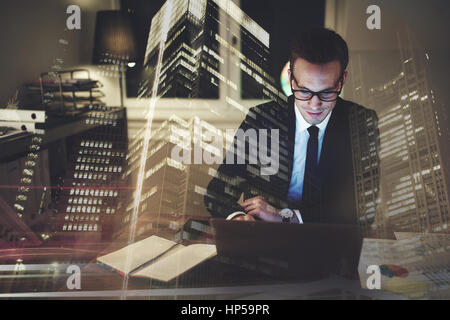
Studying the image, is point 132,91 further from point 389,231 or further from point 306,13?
point 389,231

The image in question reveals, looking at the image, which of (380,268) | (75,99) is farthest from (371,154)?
(75,99)

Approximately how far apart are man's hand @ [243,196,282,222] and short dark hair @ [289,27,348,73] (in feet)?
2.79

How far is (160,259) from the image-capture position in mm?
1505

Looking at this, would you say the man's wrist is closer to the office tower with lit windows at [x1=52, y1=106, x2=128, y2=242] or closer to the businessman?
the businessman

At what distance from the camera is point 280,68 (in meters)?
2.33

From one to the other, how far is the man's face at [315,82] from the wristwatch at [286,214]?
566 millimetres

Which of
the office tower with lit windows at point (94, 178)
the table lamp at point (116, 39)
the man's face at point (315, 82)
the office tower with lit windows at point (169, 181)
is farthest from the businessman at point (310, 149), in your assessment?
the table lamp at point (116, 39)

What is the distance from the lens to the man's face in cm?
212

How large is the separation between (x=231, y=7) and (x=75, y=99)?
1.20 meters

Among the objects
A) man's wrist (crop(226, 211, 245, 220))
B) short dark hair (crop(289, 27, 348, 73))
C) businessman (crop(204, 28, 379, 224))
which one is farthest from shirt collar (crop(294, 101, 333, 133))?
man's wrist (crop(226, 211, 245, 220))

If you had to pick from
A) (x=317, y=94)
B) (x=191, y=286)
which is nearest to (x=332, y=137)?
(x=317, y=94)

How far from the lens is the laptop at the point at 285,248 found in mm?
1459

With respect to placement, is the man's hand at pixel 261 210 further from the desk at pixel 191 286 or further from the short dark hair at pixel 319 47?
the short dark hair at pixel 319 47

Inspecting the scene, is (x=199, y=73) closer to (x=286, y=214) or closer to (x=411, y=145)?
(x=286, y=214)
